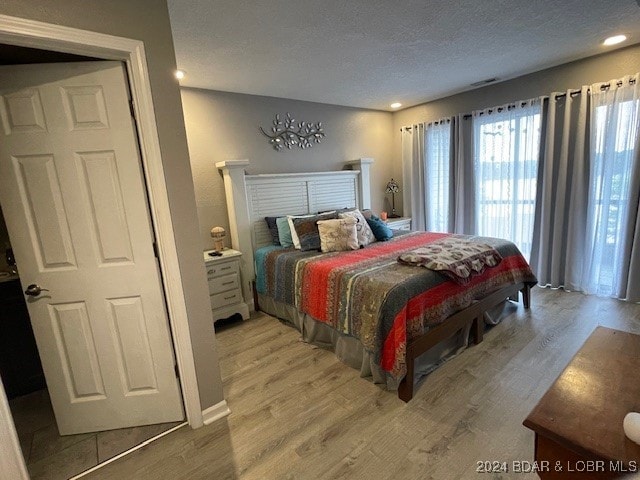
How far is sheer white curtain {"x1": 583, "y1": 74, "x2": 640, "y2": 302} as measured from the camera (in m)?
2.98

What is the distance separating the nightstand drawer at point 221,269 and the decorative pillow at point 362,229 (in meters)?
1.30

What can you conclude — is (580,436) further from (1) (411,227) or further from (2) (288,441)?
(1) (411,227)

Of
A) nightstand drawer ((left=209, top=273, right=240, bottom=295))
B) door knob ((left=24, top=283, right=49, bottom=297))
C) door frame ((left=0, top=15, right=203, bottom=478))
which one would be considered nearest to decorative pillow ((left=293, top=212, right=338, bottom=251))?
nightstand drawer ((left=209, top=273, right=240, bottom=295))

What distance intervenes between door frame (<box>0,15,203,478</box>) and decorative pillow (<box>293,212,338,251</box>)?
1.64 meters

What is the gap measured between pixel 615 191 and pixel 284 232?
3.44 metres

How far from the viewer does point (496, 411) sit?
184 centimetres

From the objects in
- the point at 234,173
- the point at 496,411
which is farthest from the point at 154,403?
the point at 234,173

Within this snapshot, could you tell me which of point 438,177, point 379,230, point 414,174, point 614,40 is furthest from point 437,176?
point 614,40

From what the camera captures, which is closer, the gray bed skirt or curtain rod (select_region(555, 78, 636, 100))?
the gray bed skirt

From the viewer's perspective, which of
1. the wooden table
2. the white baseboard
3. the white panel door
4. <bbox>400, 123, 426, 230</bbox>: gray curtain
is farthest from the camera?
<bbox>400, 123, 426, 230</bbox>: gray curtain

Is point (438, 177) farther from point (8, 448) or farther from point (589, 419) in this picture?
point (8, 448)

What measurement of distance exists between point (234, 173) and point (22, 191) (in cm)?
196

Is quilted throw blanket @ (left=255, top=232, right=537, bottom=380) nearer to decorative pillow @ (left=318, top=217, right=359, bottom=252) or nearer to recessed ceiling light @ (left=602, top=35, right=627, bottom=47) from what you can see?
decorative pillow @ (left=318, top=217, right=359, bottom=252)

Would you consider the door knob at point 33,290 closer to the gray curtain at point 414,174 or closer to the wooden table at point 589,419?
the wooden table at point 589,419
